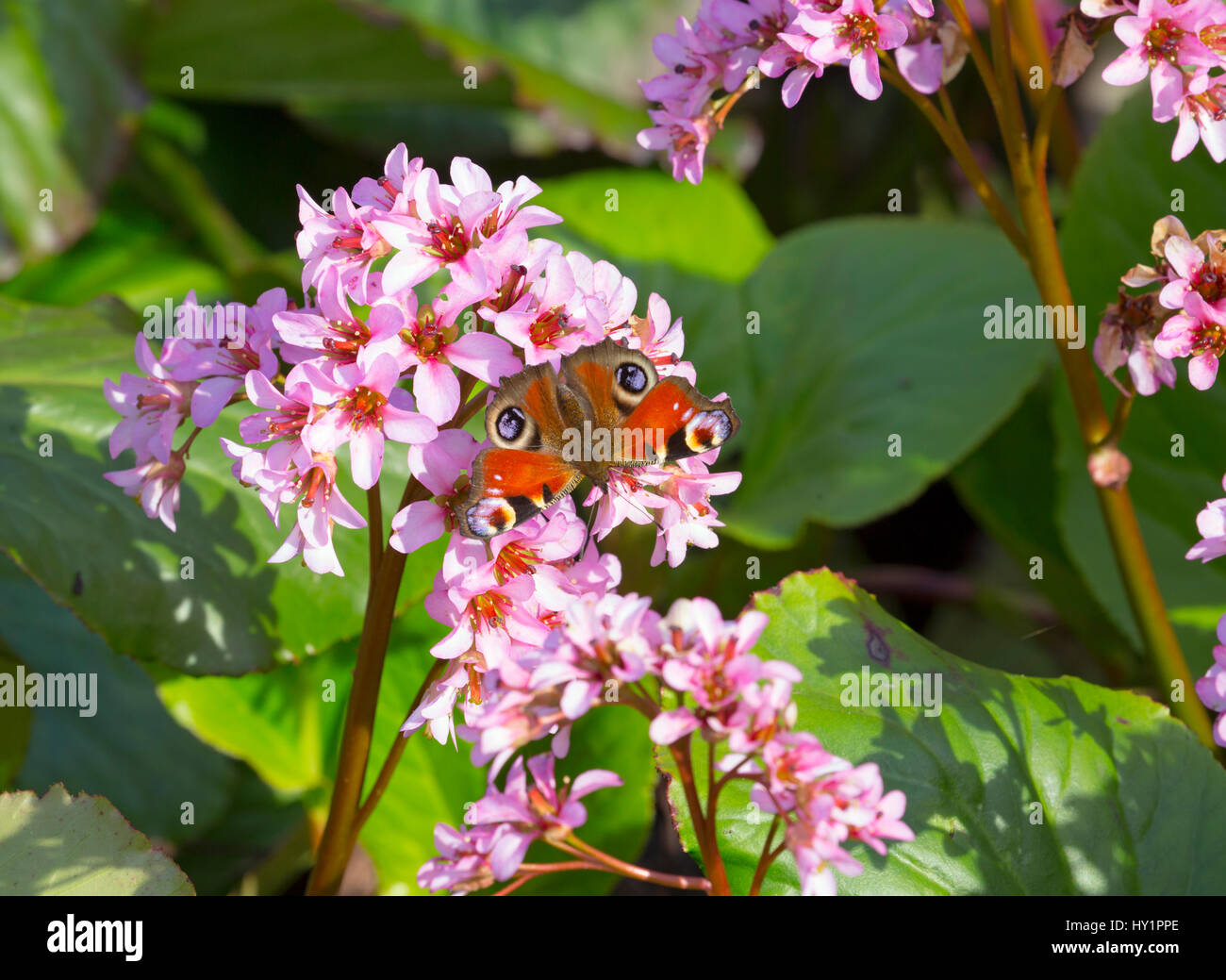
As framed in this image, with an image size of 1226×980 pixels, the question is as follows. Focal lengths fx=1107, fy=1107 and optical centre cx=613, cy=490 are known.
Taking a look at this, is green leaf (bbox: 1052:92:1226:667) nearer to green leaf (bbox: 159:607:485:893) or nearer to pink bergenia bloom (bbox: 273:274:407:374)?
green leaf (bbox: 159:607:485:893)

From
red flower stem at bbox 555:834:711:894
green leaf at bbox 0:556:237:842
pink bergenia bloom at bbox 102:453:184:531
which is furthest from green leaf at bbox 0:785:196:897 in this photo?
green leaf at bbox 0:556:237:842

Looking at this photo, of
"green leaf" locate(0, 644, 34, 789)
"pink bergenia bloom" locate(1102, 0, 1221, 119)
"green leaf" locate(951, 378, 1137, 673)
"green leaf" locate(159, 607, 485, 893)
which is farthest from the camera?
"green leaf" locate(951, 378, 1137, 673)

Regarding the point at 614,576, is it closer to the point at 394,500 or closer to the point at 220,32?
the point at 394,500

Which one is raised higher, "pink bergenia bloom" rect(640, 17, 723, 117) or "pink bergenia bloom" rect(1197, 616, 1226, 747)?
"pink bergenia bloom" rect(640, 17, 723, 117)

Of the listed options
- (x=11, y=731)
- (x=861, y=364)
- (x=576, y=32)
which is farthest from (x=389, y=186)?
(x=576, y=32)

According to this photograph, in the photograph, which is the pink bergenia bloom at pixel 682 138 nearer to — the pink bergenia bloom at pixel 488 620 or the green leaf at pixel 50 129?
the pink bergenia bloom at pixel 488 620

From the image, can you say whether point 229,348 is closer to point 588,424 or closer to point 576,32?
point 588,424

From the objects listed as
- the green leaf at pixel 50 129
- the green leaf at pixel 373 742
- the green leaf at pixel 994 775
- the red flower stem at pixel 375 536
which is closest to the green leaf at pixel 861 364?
the green leaf at pixel 994 775
